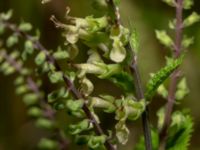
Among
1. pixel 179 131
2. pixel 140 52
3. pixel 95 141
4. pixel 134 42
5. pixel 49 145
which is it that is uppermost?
pixel 134 42

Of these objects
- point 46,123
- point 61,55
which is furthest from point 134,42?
point 46,123

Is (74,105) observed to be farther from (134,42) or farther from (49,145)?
(49,145)

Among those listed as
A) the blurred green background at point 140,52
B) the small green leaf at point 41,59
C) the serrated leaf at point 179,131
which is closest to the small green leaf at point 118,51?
the small green leaf at point 41,59

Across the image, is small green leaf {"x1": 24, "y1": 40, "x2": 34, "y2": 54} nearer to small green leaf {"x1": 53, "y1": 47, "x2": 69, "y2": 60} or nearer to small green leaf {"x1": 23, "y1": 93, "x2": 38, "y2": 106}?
small green leaf {"x1": 53, "y1": 47, "x2": 69, "y2": 60}

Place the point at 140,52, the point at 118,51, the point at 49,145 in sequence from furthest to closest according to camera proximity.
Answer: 1. the point at 140,52
2. the point at 49,145
3. the point at 118,51

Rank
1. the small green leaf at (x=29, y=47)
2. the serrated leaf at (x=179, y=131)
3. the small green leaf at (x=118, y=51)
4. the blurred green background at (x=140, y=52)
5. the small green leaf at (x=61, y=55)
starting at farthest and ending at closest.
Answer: the blurred green background at (x=140, y=52) → the serrated leaf at (x=179, y=131) → the small green leaf at (x=29, y=47) → the small green leaf at (x=61, y=55) → the small green leaf at (x=118, y=51)

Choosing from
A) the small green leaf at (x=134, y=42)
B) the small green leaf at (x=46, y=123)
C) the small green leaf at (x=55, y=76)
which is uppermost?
the small green leaf at (x=134, y=42)

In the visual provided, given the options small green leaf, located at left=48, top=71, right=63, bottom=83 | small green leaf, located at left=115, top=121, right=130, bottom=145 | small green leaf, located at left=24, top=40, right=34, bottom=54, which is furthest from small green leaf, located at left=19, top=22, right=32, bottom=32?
small green leaf, located at left=115, top=121, right=130, bottom=145

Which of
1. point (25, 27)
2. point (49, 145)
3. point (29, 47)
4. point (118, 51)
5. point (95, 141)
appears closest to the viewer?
point (118, 51)

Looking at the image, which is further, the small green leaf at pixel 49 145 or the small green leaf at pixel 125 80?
the small green leaf at pixel 49 145

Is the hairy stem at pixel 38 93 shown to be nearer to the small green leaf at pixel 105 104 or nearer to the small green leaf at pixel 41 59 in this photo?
the small green leaf at pixel 41 59
